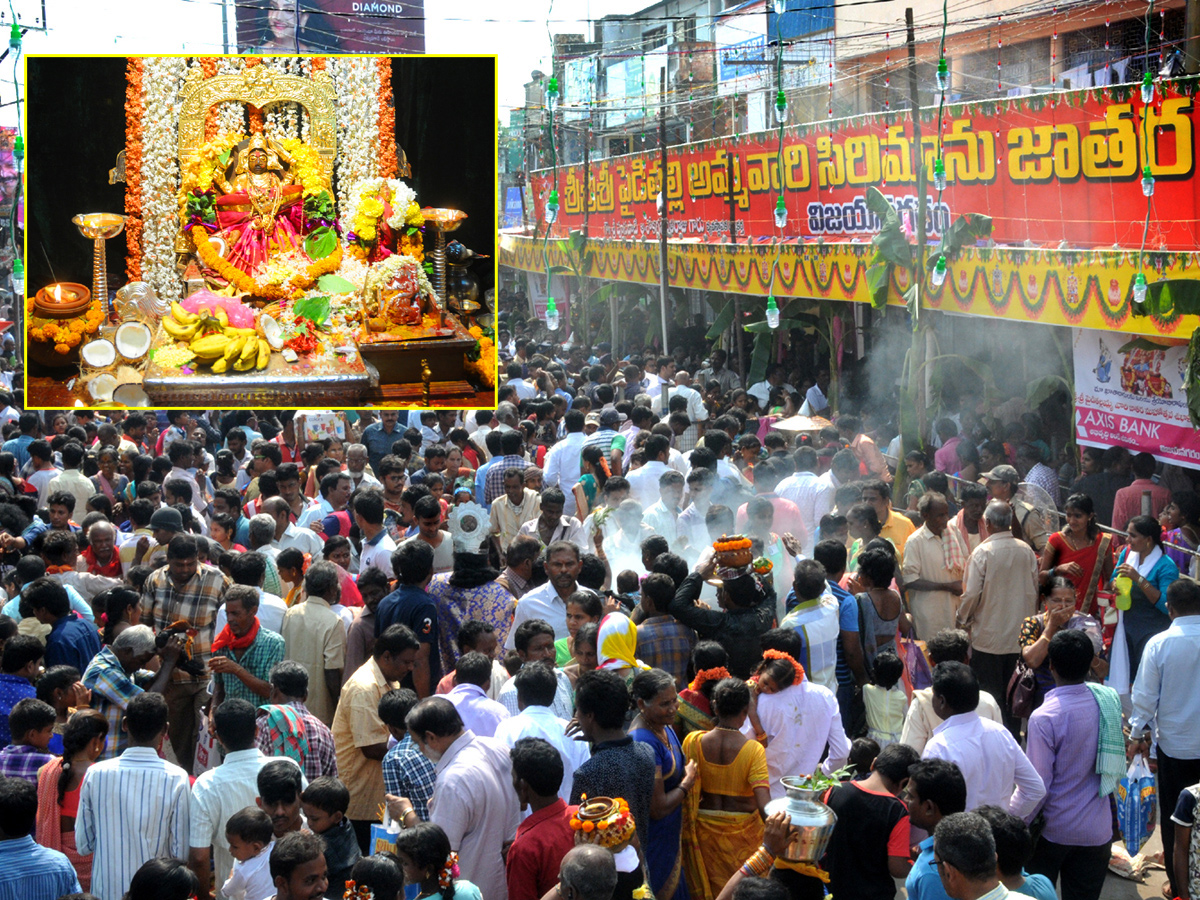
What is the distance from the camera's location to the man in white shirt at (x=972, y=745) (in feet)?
14.4

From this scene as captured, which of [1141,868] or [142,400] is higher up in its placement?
[142,400]

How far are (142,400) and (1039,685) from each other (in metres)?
8.16

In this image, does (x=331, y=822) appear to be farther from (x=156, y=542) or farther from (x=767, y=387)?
(x=767, y=387)

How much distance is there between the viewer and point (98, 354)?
36.3 ft

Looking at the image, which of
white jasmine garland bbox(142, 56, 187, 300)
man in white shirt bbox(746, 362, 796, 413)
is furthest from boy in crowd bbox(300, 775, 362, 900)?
man in white shirt bbox(746, 362, 796, 413)

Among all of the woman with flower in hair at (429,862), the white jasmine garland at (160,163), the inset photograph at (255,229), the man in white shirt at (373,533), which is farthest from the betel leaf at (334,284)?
the woman with flower in hair at (429,862)

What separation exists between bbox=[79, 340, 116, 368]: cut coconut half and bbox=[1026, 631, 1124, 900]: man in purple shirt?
8802 mm

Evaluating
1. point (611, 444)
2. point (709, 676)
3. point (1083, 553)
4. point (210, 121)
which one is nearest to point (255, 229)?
point (210, 121)

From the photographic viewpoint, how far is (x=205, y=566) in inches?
249

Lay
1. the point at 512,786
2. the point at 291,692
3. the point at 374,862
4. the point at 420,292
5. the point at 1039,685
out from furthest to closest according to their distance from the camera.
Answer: the point at 420,292
the point at 1039,685
the point at 291,692
the point at 512,786
the point at 374,862

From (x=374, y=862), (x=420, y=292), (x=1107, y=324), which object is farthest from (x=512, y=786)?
(x=420, y=292)

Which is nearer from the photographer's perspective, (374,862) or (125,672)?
(374,862)

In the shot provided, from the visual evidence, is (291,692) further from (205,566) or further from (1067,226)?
(1067,226)

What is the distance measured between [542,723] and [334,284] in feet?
23.7
